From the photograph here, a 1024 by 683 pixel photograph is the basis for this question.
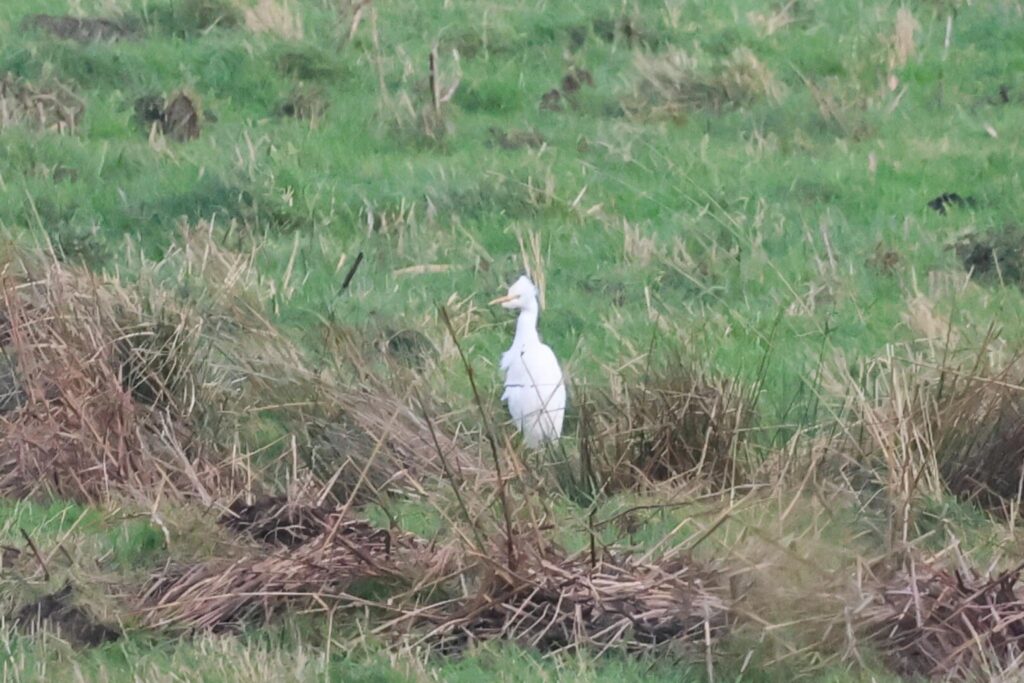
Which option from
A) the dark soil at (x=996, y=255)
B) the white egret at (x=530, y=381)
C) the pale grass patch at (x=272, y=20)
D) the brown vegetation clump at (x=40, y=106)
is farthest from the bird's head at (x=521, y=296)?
the pale grass patch at (x=272, y=20)

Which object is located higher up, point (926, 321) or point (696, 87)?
point (926, 321)

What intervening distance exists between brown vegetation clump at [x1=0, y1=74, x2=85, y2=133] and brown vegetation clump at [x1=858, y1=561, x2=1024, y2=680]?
7.04 m

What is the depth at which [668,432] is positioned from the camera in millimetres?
7043

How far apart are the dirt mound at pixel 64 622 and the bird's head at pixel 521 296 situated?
9.22 feet

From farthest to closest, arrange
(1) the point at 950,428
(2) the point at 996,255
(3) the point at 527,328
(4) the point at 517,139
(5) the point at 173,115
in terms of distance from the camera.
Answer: (5) the point at 173,115, (4) the point at 517,139, (2) the point at 996,255, (3) the point at 527,328, (1) the point at 950,428

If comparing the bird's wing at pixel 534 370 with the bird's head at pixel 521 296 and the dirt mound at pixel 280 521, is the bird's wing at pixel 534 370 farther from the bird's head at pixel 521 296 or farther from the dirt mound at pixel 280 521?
the dirt mound at pixel 280 521

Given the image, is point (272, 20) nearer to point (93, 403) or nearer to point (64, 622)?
point (93, 403)

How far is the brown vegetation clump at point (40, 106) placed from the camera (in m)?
11.3

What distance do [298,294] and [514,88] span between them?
11.5ft

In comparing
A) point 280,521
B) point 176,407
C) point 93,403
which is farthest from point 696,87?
point 280,521

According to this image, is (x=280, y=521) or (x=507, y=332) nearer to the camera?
(x=280, y=521)

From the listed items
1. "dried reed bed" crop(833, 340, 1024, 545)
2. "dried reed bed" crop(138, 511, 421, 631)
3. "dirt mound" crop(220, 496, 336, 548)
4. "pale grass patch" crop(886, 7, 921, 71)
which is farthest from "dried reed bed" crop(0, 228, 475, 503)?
"pale grass patch" crop(886, 7, 921, 71)

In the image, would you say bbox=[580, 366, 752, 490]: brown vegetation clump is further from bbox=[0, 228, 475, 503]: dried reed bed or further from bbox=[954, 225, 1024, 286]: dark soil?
bbox=[954, 225, 1024, 286]: dark soil

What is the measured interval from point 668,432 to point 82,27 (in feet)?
22.7
